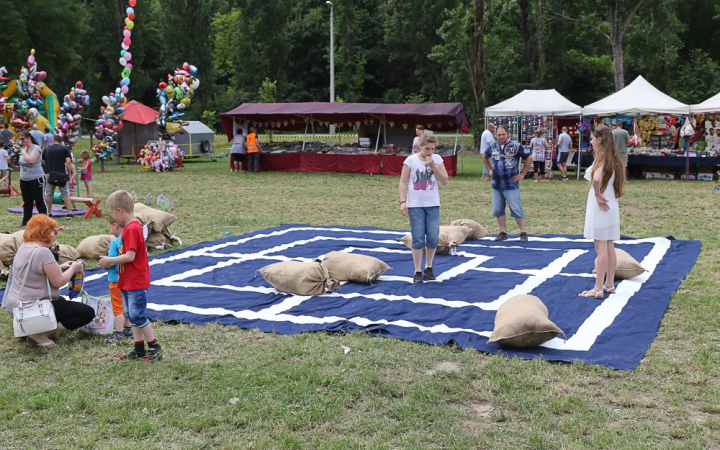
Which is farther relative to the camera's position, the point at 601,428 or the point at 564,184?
the point at 564,184

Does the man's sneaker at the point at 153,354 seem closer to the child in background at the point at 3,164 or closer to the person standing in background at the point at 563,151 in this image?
the child in background at the point at 3,164

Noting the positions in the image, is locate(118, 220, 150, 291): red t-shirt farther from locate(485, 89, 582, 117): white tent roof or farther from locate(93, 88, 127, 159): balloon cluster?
locate(93, 88, 127, 159): balloon cluster

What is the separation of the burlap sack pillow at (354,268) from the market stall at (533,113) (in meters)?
15.0

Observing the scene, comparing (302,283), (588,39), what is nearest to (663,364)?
(302,283)

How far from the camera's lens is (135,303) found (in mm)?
5324

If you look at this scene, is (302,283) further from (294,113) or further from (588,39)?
(588,39)

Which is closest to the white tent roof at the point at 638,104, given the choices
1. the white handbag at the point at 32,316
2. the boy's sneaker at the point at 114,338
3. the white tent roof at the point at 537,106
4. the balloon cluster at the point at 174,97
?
the white tent roof at the point at 537,106

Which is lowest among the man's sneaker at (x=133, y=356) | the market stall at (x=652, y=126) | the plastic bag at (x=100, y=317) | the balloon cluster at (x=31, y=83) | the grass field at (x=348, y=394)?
the grass field at (x=348, y=394)

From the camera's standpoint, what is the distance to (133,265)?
5.34 m

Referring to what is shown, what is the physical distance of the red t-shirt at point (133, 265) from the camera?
5.31 m

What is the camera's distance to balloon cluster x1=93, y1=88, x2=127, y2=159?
24.6 metres

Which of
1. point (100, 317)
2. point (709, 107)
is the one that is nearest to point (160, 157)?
point (709, 107)

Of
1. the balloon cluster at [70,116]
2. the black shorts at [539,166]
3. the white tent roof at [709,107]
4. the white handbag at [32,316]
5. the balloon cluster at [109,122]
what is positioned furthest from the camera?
the balloon cluster at [109,122]

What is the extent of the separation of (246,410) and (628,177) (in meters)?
19.9
